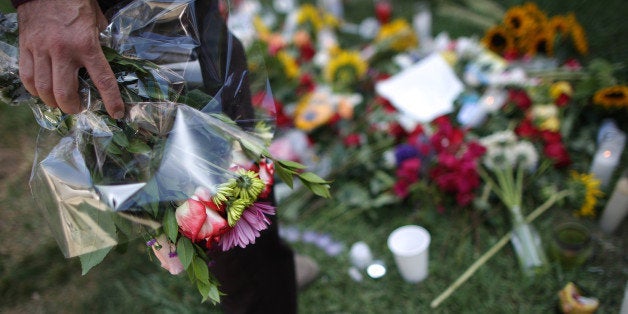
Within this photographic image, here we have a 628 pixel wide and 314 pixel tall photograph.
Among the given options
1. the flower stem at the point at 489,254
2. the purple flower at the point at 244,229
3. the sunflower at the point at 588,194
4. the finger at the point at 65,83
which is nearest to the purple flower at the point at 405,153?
the flower stem at the point at 489,254

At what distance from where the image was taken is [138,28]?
106 cm

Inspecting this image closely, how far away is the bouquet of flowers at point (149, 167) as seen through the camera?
0.97m

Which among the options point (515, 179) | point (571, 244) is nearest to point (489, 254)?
point (571, 244)

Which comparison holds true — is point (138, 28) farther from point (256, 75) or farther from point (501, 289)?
point (501, 289)

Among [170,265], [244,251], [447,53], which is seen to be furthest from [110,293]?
[447,53]

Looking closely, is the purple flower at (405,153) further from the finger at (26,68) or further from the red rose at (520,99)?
the finger at (26,68)

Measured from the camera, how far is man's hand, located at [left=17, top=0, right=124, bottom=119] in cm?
90

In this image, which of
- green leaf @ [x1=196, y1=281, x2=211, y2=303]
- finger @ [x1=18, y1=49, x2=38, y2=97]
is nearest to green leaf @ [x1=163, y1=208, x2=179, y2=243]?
green leaf @ [x1=196, y1=281, x2=211, y2=303]

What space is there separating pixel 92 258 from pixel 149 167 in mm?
217

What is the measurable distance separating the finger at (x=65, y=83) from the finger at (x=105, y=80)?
0.10ft

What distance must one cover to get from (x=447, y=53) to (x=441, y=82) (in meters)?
0.20

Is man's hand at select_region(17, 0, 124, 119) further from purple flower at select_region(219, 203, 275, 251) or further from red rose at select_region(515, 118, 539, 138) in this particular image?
red rose at select_region(515, 118, 539, 138)

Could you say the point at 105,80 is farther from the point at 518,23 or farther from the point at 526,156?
the point at 518,23

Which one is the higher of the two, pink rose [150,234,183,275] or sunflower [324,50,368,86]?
pink rose [150,234,183,275]
